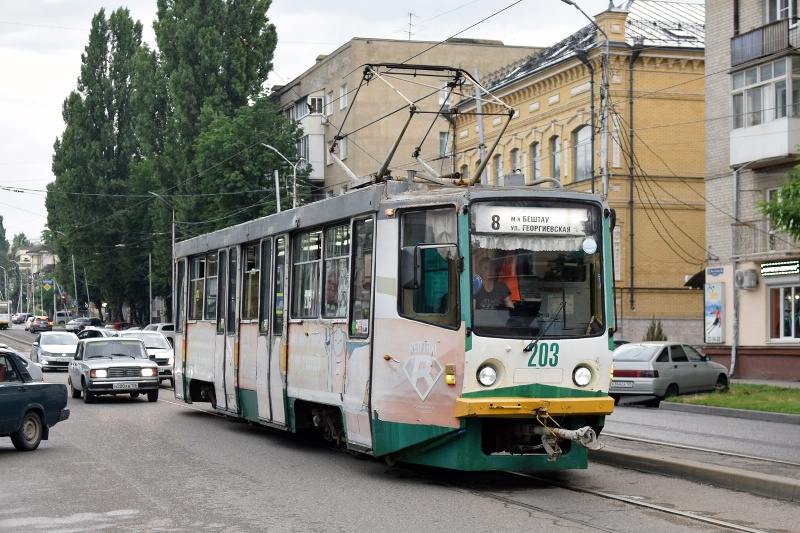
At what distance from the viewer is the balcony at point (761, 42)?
111 ft

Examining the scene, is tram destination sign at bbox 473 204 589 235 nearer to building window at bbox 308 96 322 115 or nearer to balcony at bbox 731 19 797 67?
balcony at bbox 731 19 797 67

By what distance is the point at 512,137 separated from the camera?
49281mm

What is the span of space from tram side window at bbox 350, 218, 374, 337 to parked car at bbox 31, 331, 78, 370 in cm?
2746

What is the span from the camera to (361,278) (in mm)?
12680

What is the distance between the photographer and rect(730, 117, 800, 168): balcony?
33.6 meters

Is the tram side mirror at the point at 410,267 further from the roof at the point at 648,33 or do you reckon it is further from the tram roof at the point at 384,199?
the roof at the point at 648,33

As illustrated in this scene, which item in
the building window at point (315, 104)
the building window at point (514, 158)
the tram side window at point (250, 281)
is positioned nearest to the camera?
the tram side window at point (250, 281)

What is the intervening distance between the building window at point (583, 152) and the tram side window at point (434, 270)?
32.4 m

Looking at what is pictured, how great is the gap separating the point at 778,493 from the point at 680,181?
Result: 34.1m

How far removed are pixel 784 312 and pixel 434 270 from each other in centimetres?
2630

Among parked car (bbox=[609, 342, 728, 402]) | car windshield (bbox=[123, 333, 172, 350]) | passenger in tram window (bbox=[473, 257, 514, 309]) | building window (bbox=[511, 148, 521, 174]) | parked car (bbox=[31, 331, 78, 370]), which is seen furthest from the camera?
A: building window (bbox=[511, 148, 521, 174])

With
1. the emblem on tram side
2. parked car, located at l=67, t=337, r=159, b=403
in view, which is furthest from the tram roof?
parked car, located at l=67, t=337, r=159, b=403

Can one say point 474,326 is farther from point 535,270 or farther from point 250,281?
point 250,281

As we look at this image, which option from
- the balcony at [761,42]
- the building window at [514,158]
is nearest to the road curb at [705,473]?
the balcony at [761,42]
